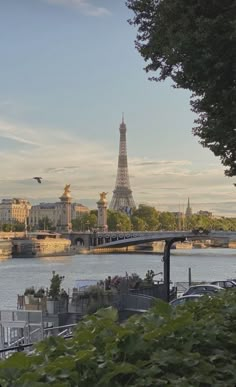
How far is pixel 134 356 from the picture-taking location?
9.78 feet

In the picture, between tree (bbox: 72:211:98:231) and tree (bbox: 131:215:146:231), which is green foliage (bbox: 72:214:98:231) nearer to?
tree (bbox: 72:211:98:231)

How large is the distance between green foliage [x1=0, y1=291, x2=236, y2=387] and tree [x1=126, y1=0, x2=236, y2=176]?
5.89 m

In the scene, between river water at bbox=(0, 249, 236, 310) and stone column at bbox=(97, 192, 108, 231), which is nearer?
river water at bbox=(0, 249, 236, 310)

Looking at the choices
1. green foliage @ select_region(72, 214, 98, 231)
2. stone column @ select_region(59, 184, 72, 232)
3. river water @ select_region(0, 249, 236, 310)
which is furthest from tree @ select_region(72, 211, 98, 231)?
river water @ select_region(0, 249, 236, 310)

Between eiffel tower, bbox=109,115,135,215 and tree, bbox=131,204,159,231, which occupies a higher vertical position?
eiffel tower, bbox=109,115,135,215

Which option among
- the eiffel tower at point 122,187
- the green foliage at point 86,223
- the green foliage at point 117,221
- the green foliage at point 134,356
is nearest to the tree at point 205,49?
the green foliage at point 134,356

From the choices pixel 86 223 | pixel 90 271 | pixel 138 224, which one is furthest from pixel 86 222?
pixel 90 271

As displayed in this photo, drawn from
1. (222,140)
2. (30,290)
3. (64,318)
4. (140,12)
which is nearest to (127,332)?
(222,140)

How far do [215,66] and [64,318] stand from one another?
7.22 meters

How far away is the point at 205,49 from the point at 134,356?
6823 mm

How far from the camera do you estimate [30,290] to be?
15.6m

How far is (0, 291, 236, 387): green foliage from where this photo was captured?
97.7 inches

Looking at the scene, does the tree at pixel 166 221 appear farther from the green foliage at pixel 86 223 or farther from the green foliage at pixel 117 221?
the green foliage at pixel 86 223

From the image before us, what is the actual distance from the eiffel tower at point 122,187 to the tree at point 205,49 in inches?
6387
